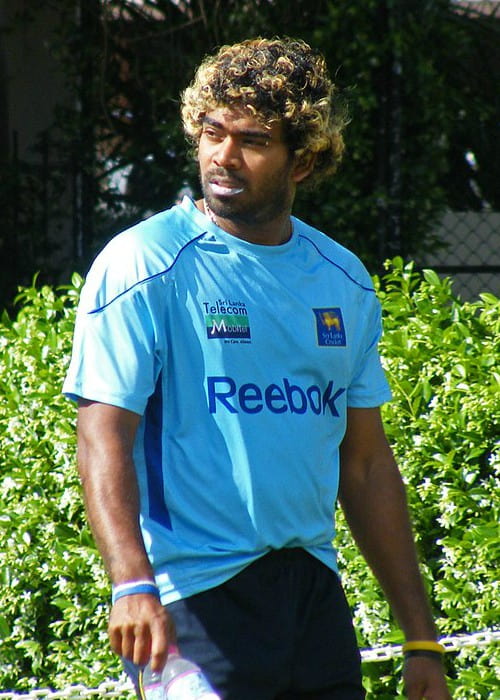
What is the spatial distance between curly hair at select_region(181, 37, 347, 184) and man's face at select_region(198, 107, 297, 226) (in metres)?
0.03

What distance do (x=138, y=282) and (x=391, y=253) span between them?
12.8ft

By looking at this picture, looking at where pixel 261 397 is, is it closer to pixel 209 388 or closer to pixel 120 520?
pixel 209 388

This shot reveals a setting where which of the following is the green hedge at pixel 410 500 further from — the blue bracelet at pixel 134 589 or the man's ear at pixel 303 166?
the blue bracelet at pixel 134 589

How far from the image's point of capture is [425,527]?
3.41 metres

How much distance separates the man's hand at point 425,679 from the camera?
2578 mm

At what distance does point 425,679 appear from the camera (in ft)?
8.46

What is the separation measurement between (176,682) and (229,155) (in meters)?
1.06

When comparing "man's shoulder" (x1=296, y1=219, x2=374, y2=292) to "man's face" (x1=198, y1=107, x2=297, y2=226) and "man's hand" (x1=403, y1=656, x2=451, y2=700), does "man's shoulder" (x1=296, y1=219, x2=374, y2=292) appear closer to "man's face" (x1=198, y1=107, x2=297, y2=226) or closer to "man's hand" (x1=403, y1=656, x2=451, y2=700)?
"man's face" (x1=198, y1=107, x2=297, y2=226)

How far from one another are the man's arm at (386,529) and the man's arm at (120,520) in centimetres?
65

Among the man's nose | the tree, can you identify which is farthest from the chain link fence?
the man's nose

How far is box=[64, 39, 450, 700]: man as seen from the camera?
2.23m

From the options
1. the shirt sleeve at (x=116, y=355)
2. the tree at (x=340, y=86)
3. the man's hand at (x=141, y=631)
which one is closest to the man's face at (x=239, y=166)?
the shirt sleeve at (x=116, y=355)

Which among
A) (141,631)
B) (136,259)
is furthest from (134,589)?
(136,259)

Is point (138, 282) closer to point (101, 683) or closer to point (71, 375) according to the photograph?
point (71, 375)
